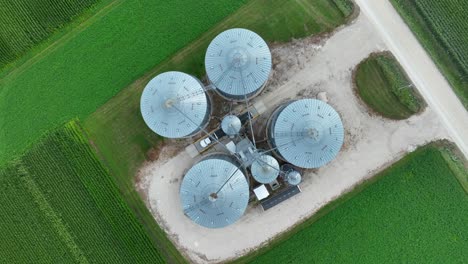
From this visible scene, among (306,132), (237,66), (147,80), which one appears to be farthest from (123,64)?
(306,132)

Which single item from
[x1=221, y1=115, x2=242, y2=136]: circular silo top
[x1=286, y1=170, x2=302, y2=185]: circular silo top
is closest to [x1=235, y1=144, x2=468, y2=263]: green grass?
[x1=286, y1=170, x2=302, y2=185]: circular silo top

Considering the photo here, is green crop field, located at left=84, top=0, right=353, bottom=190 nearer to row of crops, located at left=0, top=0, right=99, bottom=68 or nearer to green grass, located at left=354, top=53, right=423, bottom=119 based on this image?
green grass, located at left=354, top=53, right=423, bottom=119

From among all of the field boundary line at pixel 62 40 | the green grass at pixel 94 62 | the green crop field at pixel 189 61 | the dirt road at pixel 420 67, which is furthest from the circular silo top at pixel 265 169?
the field boundary line at pixel 62 40

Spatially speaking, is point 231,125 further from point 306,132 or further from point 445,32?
point 445,32

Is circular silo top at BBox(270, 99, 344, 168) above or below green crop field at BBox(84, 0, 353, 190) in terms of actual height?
below

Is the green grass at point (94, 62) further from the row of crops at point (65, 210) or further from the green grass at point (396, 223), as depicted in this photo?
the green grass at point (396, 223)
